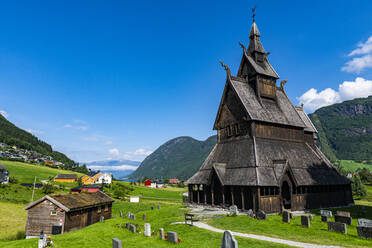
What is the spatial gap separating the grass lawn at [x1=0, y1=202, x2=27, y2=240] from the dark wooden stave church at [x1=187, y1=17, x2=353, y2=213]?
25.7m

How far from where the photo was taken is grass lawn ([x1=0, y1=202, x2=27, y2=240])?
33312mm

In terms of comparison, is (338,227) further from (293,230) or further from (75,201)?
(75,201)

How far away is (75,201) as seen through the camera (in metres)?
32.6

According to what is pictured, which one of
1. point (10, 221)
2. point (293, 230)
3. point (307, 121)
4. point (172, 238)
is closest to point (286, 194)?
point (293, 230)

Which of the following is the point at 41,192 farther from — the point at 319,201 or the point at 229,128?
the point at 319,201

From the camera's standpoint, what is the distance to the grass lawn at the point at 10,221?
33.3 m

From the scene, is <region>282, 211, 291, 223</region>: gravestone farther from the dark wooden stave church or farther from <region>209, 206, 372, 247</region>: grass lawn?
the dark wooden stave church

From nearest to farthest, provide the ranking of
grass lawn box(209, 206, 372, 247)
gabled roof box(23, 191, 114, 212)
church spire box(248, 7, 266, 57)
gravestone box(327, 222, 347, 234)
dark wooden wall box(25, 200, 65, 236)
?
grass lawn box(209, 206, 372, 247) → gravestone box(327, 222, 347, 234) → dark wooden wall box(25, 200, 65, 236) → gabled roof box(23, 191, 114, 212) → church spire box(248, 7, 266, 57)

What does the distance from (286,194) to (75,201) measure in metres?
28.7

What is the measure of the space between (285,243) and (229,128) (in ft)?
86.5

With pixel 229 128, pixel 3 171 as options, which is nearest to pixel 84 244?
pixel 229 128

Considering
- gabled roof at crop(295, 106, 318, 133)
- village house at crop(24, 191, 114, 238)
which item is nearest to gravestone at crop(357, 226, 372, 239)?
village house at crop(24, 191, 114, 238)

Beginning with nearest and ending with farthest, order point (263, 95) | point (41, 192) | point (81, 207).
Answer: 1. point (81, 207)
2. point (263, 95)
3. point (41, 192)

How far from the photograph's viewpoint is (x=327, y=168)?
4019 centimetres
